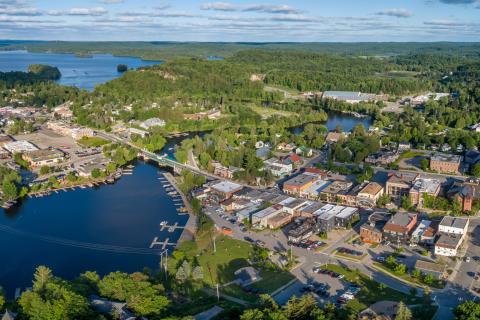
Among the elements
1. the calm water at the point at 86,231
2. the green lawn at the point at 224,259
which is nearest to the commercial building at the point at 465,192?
the green lawn at the point at 224,259

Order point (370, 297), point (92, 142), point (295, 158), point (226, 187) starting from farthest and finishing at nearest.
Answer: point (92, 142), point (295, 158), point (226, 187), point (370, 297)

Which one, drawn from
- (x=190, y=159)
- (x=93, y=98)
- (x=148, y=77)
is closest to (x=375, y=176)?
(x=190, y=159)

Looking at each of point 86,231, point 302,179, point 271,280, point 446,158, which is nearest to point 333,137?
point 446,158

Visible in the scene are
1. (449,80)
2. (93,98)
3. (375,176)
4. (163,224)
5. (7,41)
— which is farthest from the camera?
(7,41)

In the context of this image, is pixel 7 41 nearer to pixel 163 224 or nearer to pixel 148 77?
pixel 148 77

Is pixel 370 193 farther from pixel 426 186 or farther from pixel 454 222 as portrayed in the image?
pixel 454 222
